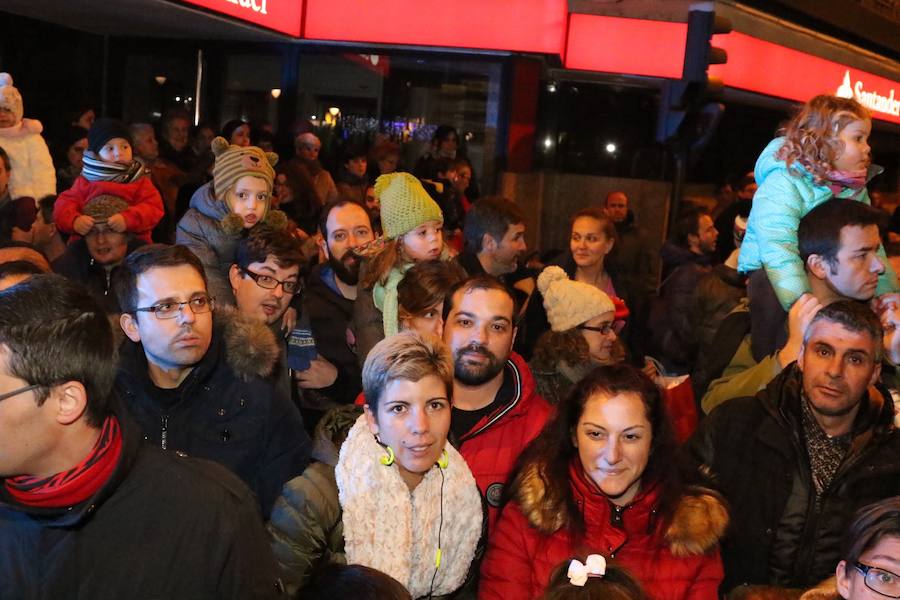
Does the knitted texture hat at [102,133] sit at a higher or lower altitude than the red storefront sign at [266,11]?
lower

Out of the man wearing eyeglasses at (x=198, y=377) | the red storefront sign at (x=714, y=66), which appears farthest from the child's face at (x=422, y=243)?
the red storefront sign at (x=714, y=66)

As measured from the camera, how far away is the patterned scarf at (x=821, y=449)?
12.9 ft

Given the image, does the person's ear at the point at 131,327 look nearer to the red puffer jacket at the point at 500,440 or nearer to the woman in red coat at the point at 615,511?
the red puffer jacket at the point at 500,440

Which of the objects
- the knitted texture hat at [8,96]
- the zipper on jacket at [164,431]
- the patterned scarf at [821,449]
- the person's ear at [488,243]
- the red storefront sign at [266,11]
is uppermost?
the red storefront sign at [266,11]

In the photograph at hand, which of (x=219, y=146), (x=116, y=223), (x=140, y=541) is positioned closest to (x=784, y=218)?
(x=219, y=146)

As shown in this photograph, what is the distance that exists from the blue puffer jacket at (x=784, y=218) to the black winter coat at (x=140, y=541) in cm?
283

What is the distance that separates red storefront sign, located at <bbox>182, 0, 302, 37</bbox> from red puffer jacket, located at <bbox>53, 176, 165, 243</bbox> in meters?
1.26

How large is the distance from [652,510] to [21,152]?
16.1ft

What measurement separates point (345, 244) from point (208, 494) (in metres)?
3.57

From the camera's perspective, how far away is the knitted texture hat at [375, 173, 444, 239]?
5637 mm

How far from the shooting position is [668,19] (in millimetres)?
9797

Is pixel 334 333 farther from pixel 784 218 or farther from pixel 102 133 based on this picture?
pixel 784 218

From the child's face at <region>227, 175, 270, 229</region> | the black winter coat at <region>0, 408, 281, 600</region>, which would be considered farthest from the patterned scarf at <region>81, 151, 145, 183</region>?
the black winter coat at <region>0, 408, 281, 600</region>

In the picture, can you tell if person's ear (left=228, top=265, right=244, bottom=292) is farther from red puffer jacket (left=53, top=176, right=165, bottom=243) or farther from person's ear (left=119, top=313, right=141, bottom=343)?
red puffer jacket (left=53, top=176, right=165, bottom=243)
